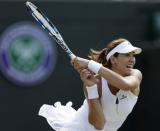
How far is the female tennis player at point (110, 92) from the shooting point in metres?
5.74

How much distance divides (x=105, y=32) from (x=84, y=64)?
422 centimetres

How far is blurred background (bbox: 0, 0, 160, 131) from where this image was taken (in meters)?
9.33

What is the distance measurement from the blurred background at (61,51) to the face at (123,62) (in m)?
3.51

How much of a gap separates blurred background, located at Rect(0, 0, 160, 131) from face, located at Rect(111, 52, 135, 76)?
3.51 m

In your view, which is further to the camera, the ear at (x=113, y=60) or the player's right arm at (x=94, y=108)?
the ear at (x=113, y=60)

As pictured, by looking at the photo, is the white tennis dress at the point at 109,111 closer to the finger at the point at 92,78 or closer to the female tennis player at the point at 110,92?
the female tennis player at the point at 110,92

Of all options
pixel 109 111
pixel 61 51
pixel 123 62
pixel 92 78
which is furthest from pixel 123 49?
pixel 61 51

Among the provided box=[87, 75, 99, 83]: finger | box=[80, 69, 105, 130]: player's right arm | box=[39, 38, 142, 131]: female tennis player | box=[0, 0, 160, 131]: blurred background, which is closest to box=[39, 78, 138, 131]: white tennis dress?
box=[39, 38, 142, 131]: female tennis player

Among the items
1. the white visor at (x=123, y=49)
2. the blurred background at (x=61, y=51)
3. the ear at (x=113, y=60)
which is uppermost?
the white visor at (x=123, y=49)

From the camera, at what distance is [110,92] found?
6.00m

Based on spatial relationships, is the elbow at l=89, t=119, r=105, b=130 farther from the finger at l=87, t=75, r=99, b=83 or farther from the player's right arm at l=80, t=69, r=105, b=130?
the finger at l=87, t=75, r=99, b=83

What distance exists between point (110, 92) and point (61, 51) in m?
3.57

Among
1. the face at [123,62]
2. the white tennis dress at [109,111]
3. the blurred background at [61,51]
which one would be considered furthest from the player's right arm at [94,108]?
the blurred background at [61,51]

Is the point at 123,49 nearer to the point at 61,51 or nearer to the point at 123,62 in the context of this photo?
the point at 123,62
